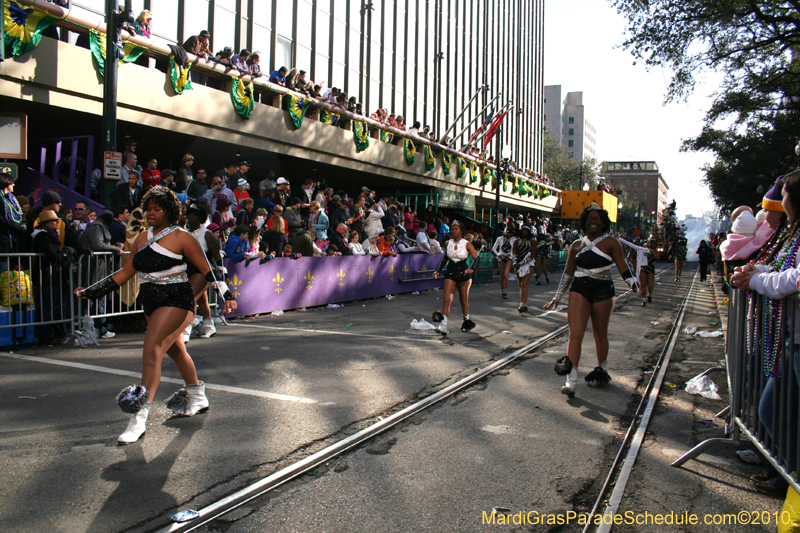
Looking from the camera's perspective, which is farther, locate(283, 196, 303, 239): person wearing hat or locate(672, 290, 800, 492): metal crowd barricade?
locate(283, 196, 303, 239): person wearing hat

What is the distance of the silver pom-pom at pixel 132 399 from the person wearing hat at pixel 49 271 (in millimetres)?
4383

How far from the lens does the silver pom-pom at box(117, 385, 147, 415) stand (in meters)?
4.11

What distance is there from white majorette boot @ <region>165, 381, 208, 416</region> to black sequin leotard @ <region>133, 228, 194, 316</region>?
737 millimetres

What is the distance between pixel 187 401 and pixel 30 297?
13.2 ft

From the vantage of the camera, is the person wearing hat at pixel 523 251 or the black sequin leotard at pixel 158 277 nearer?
the black sequin leotard at pixel 158 277

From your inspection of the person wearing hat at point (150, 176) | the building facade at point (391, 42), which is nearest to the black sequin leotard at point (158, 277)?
the person wearing hat at point (150, 176)

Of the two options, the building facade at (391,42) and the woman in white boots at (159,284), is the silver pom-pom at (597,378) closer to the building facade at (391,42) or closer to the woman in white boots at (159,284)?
the woman in white boots at (159,284)

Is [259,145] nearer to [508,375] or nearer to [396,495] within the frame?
[508,375]

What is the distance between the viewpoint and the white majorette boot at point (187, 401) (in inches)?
189

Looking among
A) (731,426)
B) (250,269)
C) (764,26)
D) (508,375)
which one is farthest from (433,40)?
(731,426)

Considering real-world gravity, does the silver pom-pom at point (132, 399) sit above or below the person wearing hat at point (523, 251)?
below

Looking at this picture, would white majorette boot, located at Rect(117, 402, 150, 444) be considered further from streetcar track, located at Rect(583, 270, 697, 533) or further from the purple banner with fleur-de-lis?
the purple banner with fleur-de-lis

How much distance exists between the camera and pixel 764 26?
21438 millimetres

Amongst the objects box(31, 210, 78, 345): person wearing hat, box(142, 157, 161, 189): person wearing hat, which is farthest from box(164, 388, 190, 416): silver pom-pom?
box(142, 157, 161, 189): person wearing hat
